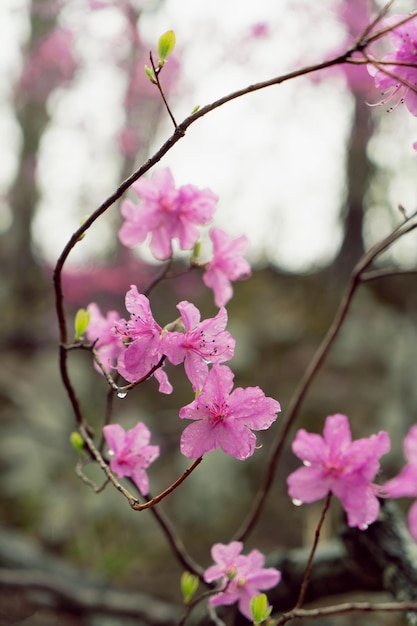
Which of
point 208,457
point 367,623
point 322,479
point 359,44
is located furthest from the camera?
point 208,457

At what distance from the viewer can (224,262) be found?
1.07 m

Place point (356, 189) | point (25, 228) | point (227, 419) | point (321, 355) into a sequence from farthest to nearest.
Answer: point (25, 228) < point (356, 189) < point (321, 355) < point (227, 419)

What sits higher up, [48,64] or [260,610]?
[48,64]

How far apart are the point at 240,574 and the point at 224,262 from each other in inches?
20.6

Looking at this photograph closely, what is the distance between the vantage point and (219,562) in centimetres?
92

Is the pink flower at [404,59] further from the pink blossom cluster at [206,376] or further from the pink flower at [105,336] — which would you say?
the pink flower at [105,336]

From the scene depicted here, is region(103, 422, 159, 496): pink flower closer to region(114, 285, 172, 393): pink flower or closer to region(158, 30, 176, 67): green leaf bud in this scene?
region(114, 285, 172, 393): pink flower

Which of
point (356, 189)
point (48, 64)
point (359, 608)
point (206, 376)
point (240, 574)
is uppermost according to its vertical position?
point (48, 64)

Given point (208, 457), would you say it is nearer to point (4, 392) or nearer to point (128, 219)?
point (4, 392)

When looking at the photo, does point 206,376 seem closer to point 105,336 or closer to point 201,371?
point 201,371

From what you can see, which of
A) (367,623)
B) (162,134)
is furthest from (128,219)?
(162,134)

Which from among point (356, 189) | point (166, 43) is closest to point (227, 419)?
point (166, 43)

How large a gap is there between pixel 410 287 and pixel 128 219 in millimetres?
3555

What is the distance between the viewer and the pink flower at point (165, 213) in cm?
97
